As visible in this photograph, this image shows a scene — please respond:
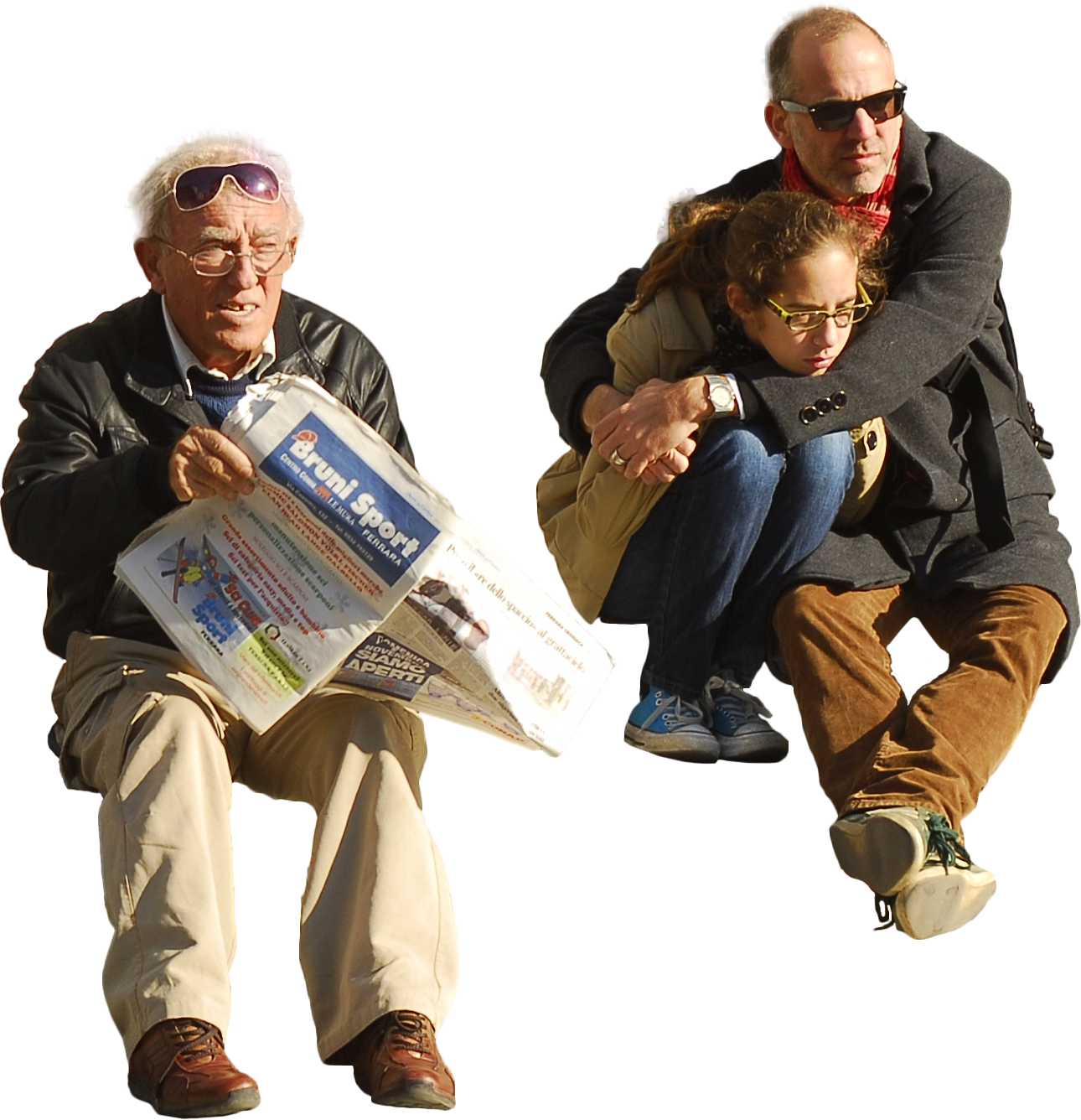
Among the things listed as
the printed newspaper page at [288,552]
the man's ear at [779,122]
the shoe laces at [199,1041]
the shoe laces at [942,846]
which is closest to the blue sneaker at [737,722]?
the shoe laces at [942,846]

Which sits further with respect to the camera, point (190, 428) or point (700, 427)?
point (700, 427)

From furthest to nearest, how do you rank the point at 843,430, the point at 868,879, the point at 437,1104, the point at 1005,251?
the point at 1005,251, the point at 843,430, the point at 868,879, the point at 437,1104

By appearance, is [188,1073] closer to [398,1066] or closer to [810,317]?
[398,1066]

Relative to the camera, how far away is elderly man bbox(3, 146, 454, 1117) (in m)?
3.76

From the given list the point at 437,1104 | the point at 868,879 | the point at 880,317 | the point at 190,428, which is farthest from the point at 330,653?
the point at 880,317

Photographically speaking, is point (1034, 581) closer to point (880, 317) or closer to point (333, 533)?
point (880, 317)

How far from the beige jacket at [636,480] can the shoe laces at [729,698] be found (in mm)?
333

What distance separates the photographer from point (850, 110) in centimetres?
463

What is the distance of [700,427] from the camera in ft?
15.1

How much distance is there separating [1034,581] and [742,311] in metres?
0.83

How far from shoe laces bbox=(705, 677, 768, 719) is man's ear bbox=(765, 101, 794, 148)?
3.78 feet

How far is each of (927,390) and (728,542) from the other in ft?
1.86

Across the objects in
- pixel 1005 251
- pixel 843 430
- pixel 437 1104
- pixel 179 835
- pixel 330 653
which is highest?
pixel 1005 251

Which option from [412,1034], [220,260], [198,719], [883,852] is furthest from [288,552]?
[883,852]
